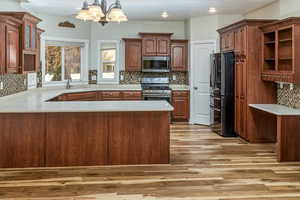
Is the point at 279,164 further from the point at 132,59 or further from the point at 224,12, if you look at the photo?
the point at 132,59

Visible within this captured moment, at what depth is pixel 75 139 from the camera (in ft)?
16.5

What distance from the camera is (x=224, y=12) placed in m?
8.46

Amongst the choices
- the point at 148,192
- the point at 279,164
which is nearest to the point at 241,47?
the point at 279,164

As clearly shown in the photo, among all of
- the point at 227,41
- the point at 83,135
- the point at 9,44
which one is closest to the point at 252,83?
the point at 227,41

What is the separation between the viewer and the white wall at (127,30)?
9.71m

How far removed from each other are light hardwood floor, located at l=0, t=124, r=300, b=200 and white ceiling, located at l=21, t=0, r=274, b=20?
2.99 m

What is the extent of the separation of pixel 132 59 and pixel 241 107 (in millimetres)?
3548

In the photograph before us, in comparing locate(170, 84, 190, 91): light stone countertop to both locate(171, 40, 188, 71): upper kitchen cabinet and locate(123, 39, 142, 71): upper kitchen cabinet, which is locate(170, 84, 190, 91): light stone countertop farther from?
locate(123, 39, 142, 71): upper kitchen cabinet

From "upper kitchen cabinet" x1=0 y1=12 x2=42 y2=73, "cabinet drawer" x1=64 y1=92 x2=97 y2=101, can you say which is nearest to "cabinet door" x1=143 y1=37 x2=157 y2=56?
"cabinet drawer" x1=64 y1=92 x2=97 y2=101

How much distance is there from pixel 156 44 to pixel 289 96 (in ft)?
13.6

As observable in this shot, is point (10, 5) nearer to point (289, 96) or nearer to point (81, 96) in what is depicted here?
point (81, 96)

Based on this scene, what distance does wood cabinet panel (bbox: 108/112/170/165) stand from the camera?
5.08m

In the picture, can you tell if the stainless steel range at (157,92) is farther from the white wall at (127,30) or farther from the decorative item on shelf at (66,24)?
the decorative item on shelf at (66,24)

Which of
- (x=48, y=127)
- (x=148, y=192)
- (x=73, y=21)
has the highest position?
(x=73, y=21)
